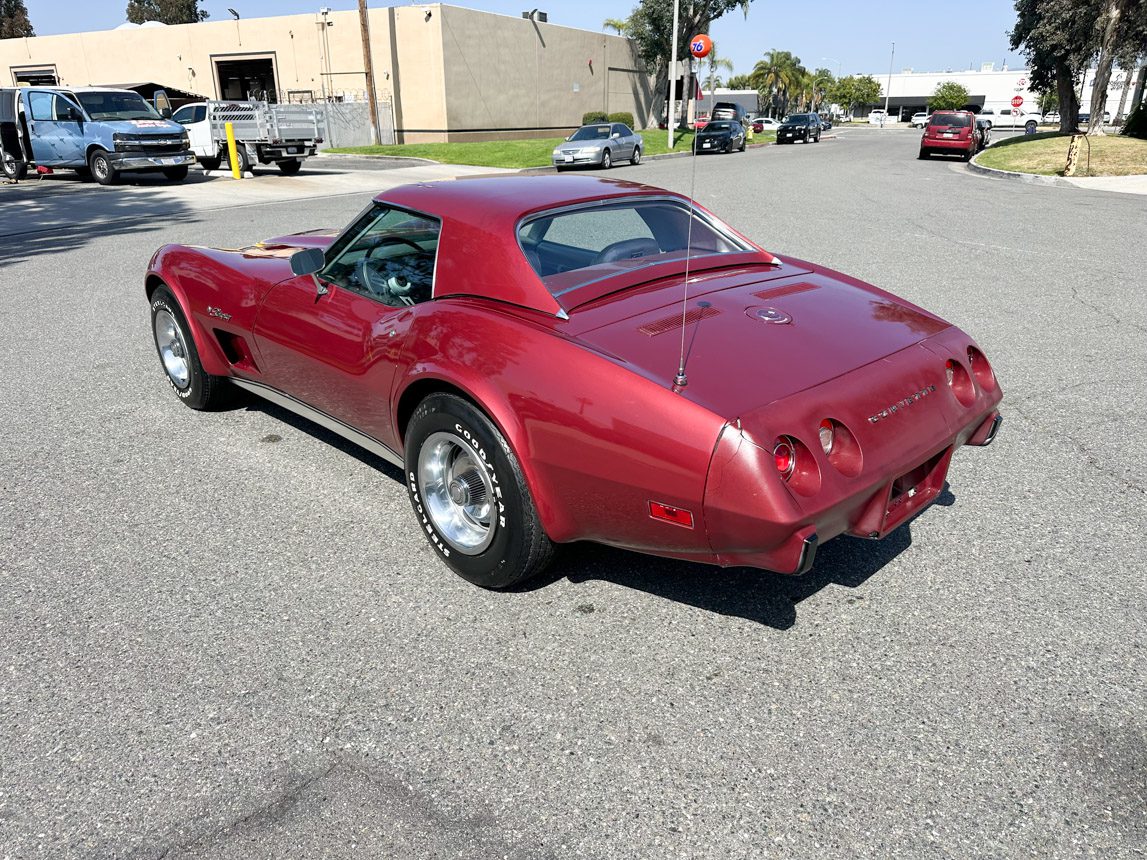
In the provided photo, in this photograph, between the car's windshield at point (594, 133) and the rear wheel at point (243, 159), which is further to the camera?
the car's windshield at point (594, 133)

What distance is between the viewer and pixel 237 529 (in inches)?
150

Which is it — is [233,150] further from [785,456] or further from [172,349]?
[785,456]

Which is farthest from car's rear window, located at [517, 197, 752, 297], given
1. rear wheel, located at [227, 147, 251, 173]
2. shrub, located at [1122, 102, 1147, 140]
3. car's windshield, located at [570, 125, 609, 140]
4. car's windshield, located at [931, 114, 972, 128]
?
shrub, located at [1122, 102, 1147, 140]

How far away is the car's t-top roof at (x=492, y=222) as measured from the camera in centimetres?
316

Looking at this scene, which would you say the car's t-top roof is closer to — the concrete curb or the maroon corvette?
the maroon corvette

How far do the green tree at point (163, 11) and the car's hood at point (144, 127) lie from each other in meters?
77.5

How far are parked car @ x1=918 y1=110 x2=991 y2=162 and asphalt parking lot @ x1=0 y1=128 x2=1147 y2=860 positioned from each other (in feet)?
89.9

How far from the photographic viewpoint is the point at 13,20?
80062 millimetres

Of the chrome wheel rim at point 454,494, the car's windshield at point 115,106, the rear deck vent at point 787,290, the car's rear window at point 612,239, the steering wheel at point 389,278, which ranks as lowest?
the chrome wheel rim at point 454,494

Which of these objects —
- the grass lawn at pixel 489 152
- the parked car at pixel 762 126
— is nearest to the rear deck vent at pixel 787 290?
the grass lawn at pixel 489 152

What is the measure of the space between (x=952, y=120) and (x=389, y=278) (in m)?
30.9

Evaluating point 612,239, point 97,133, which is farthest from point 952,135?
point 612,239

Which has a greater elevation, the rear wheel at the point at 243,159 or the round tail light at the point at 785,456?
the rear wheel at the point at 243,159

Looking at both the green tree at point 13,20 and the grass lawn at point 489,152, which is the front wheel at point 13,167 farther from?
the green tree at point 13,20
